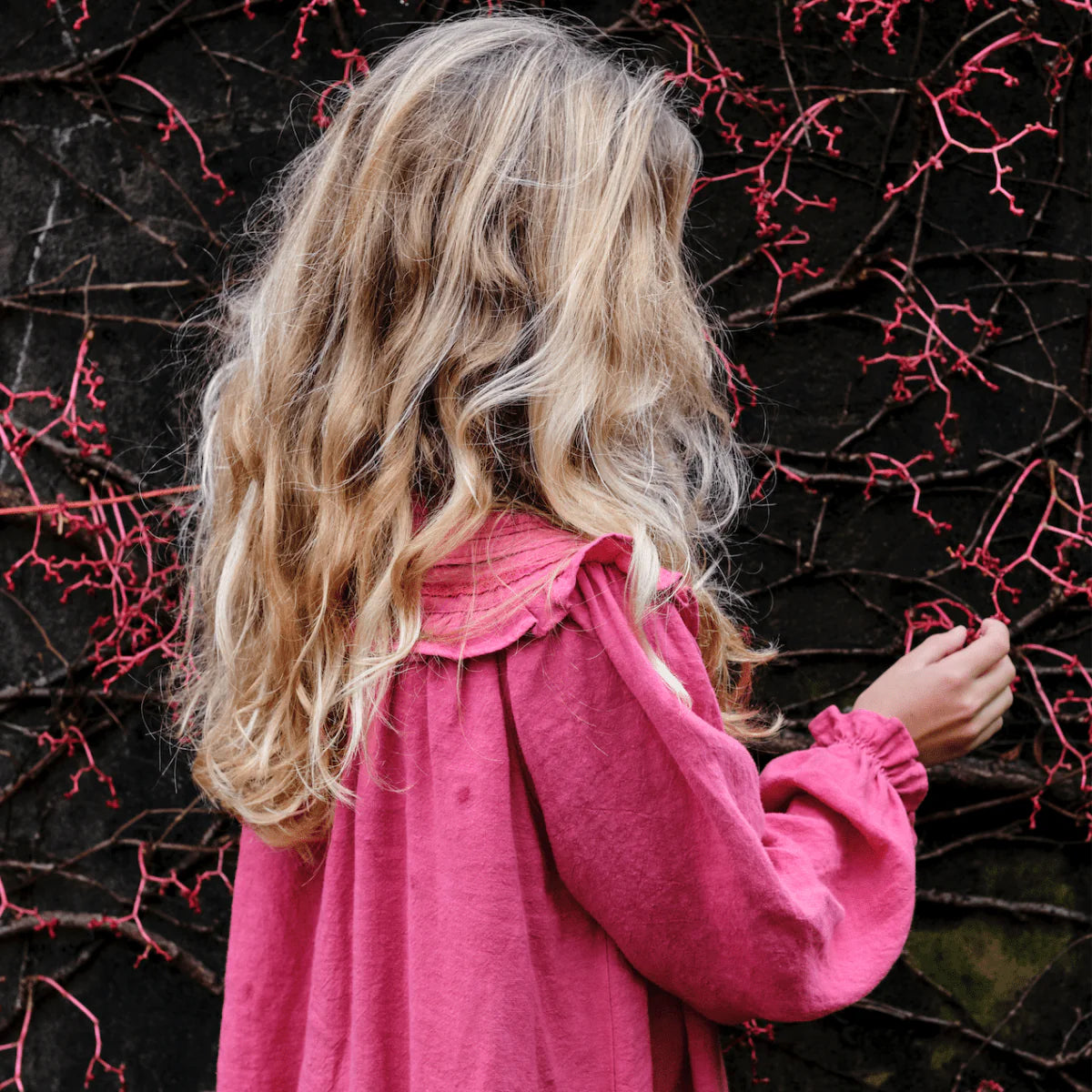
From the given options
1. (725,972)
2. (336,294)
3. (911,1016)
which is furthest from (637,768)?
(911,1016)

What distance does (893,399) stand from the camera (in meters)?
1.19

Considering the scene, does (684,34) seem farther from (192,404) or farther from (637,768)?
(637,768)

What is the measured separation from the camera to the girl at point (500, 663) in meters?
0.69

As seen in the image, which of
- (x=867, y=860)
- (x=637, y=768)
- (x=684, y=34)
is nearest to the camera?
(x=637, y=768)

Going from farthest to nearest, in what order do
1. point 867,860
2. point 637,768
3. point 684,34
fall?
point 684,34 → point 867,860 → point 637,768

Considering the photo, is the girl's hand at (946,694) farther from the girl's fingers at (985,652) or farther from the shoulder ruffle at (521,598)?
the shoulder ruffle at (521,598)

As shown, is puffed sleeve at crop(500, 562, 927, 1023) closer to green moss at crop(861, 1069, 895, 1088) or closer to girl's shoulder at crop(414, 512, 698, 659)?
girl's shoulder at crop(414, 512, 698, 659)

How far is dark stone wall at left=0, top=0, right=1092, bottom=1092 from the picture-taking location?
1180 mm

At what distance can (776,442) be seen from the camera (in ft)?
3.99

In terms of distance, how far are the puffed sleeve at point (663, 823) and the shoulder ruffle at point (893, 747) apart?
0.13 m

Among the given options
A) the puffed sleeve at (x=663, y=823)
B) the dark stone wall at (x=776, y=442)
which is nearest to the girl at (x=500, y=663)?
the puffed sleeve at (x=663, y=823)

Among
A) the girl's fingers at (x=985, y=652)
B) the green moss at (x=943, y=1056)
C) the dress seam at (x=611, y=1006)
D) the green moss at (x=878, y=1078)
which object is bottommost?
the green moss at (x=878, y=1078)

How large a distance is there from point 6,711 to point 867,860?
103 cm

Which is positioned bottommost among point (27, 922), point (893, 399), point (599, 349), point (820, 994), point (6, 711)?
point (27, 922)
